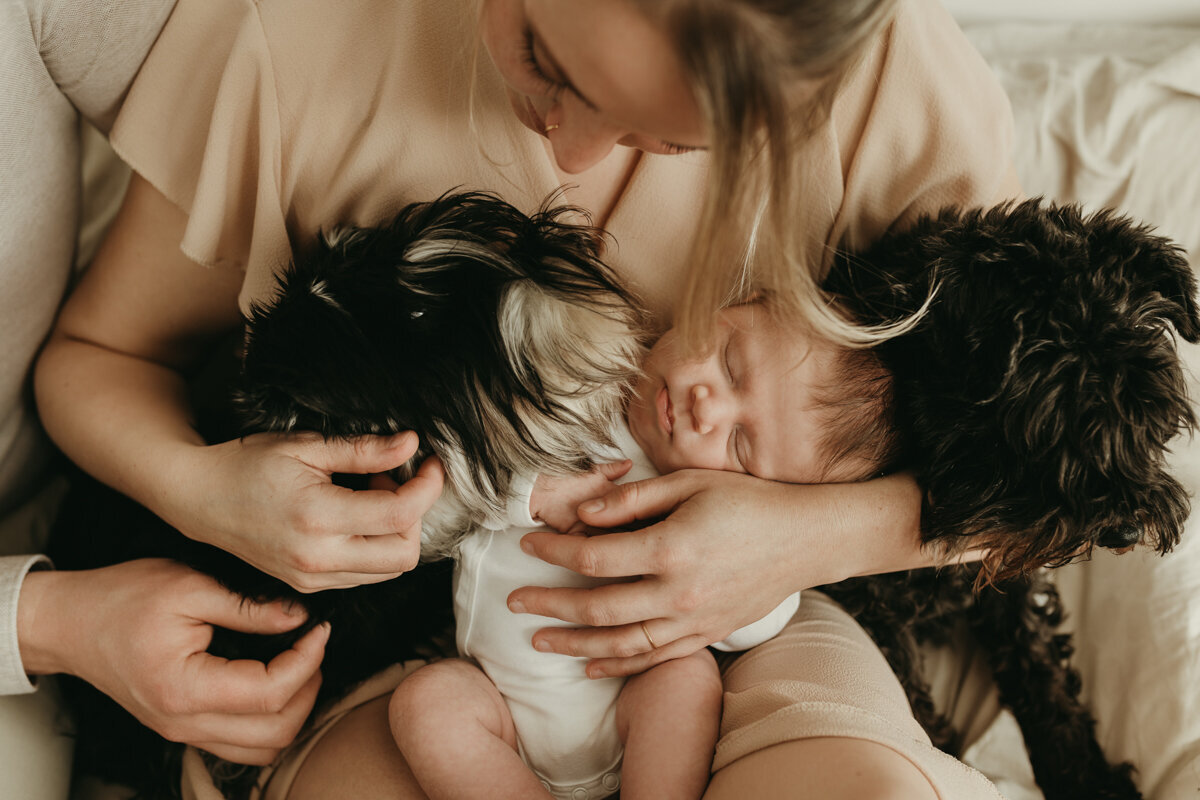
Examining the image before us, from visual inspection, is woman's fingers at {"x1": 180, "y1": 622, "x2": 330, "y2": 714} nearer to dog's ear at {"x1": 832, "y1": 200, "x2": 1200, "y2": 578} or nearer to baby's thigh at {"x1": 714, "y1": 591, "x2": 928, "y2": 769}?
baby's thigh at {"x1": 714, "y1": 591, "x2": 928, "y2": 769}

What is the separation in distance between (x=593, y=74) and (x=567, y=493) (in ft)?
1.80

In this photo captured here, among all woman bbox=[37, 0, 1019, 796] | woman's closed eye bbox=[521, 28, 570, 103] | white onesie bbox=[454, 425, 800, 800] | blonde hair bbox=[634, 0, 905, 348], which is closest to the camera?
blonde hair bbox=[634, 0, 905, 348]

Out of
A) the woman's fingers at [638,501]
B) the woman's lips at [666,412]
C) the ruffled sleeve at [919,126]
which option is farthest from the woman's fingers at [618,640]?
the ruffled sleeve at [919,126]

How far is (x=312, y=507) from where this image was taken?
0.92 metres

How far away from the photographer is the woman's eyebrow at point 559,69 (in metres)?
0.73

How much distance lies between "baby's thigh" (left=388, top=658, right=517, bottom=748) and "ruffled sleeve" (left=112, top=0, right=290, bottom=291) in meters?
0.60

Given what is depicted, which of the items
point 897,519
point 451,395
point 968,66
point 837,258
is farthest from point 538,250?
point 968,66

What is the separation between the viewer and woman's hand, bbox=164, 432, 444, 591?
0.92 metres

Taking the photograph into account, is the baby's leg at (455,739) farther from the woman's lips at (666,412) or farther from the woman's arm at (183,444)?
the woman's lips at (666,412)

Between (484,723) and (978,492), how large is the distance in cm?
69

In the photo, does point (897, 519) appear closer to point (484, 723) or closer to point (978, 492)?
point (978, 492)

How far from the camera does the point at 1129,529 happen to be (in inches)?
38.4

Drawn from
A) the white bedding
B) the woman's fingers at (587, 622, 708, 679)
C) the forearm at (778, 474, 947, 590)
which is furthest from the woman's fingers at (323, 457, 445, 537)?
the white bedding

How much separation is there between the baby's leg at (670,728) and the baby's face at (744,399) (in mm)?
286
